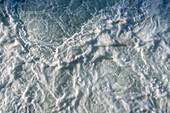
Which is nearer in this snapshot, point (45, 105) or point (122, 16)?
point (45, 105)

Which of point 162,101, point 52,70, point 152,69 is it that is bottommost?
point 162,101

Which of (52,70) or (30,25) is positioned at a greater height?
(30,25)

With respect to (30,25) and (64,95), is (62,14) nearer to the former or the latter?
(30,25)

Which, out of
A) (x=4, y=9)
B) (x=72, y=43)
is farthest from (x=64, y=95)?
(x=4, y=9)

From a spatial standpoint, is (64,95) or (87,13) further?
(87,13)

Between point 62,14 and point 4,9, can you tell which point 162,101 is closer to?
point 62,14

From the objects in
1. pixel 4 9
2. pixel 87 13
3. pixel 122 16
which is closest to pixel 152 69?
pixel 122 16
